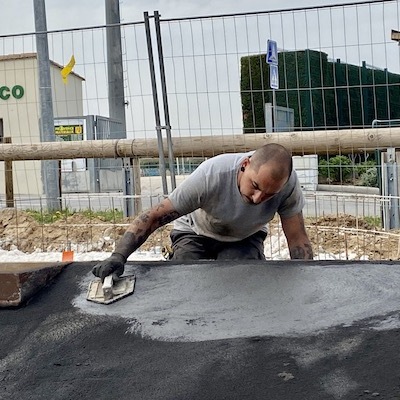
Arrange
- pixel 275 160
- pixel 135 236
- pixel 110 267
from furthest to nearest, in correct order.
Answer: pixel 135 236 < pixel 275 160 < pixel 110 267

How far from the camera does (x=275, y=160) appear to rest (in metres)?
2.91

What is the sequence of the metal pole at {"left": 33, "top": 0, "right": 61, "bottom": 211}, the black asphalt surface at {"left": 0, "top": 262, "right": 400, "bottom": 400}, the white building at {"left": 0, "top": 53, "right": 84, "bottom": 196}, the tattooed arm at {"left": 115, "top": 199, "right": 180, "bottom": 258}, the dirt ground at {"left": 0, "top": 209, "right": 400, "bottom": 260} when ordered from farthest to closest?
the white building at {"left": 0, "top": 53, "right": 84, "bottom": 196}
the metal pole at {"left": 33, "top": 0, "right": 61, "bottom": 211}
the dirt ground at {"left": 0, "top": 209, "right": 400, "bottom": 260}
the tattooed arm at {"left": 115, "top": 199, "right": 180, "bottom": 258}
the black asphalt surface at {"left": 0, "top": 262, "right": 400, "bottom": 400}

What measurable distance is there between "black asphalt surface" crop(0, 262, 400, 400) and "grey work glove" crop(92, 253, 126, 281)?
9.2 inches

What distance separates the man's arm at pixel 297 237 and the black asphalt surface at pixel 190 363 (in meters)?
0.89

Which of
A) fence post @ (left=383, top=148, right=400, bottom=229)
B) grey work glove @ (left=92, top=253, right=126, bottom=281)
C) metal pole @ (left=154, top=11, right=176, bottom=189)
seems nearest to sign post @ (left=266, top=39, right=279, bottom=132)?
metal pole @ (left=154, top=11, right=176, bottom=189)

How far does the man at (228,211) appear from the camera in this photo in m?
2.93

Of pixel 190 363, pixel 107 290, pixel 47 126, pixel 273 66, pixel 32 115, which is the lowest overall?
pixel 190 363

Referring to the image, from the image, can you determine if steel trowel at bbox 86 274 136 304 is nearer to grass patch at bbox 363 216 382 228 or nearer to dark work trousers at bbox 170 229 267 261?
dark work trousers at bbox 170 229 267 261

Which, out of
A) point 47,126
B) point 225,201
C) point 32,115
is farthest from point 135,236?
point 32,115

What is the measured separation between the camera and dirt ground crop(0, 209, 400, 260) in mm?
5769

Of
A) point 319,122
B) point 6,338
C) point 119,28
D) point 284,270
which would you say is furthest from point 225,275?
point 319,122

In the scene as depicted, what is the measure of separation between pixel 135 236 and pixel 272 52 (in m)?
3.52

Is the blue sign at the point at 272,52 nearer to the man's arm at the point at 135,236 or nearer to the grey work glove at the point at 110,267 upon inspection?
the man's arm at the point at 135,236

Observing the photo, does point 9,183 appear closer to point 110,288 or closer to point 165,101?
point 165,101
